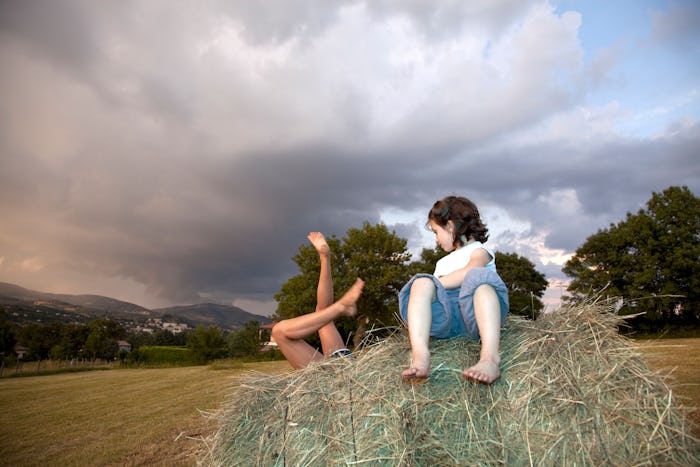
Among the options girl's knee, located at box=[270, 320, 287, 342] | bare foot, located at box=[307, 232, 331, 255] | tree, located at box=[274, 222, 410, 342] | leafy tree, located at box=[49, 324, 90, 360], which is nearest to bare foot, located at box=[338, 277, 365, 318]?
bare foot, located at box=[307, 232, 331, 255]

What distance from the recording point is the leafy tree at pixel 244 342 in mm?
37312

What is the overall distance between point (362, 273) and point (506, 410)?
32.1 m

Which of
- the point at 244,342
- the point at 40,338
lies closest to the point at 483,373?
the point at 244,342

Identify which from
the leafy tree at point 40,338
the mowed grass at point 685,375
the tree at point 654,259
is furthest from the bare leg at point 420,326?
the leafy tree at point 40,338

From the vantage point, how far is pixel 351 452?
2510 mm

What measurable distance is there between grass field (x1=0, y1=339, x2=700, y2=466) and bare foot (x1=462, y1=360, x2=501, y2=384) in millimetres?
920

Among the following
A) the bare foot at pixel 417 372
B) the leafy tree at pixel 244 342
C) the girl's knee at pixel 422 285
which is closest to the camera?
the bare foot at pixel 417 372

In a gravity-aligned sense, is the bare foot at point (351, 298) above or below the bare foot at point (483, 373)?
above

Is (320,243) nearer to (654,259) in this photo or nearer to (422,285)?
(422,285)

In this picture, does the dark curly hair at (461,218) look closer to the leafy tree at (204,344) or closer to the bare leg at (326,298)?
the bare leg at (326,298)

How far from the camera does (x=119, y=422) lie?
8602mm

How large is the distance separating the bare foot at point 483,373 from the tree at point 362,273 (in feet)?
95.4

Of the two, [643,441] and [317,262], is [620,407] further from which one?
[317,262]

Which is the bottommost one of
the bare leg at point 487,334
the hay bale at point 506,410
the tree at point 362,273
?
the hay bale at point 506,410
